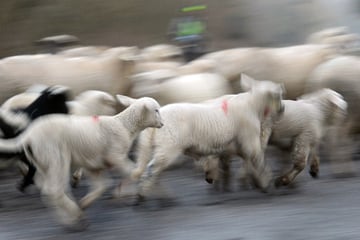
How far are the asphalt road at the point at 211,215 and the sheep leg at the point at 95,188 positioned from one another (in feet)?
0.71

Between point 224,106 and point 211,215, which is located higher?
point 224,106

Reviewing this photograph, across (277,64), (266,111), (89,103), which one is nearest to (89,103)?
(89,103)

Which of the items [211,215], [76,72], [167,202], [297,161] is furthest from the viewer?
[76,72]

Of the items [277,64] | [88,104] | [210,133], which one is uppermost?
[88,104]

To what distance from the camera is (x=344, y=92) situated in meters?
9.89

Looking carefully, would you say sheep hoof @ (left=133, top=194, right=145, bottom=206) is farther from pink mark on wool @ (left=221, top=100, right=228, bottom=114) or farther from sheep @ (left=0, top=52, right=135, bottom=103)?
sheep @ (left=0, top=52, right=135, bottom=103)

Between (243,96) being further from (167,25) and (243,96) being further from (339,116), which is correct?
(167,25)

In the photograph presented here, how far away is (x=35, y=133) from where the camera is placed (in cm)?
725

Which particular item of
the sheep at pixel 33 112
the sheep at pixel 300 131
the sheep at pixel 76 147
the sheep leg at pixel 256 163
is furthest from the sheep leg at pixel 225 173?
the sheep at pixel 33 112

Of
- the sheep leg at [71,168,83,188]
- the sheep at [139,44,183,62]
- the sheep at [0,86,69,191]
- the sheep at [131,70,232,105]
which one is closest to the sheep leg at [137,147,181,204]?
the sheep at [0,86,69,191]

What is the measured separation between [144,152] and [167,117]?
1.46ft

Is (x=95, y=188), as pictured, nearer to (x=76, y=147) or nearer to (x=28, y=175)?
(x=76, y=147)

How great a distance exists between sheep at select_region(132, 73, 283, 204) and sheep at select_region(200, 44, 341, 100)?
2175 mm

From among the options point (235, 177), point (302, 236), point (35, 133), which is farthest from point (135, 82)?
point (302, 236)
